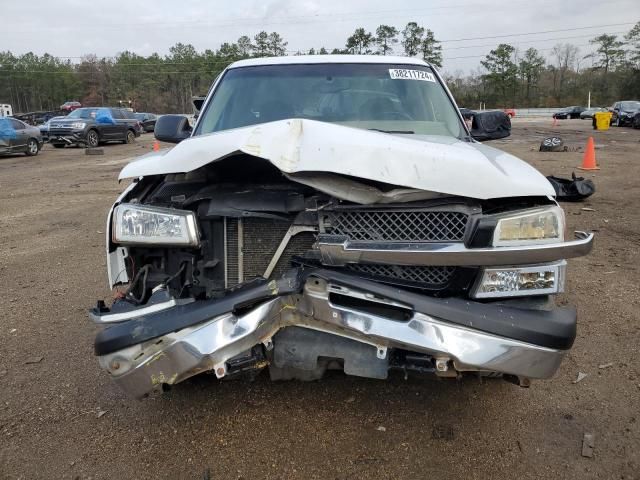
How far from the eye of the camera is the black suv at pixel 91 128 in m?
22.4

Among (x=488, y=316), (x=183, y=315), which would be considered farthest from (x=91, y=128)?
(x=488, y=316)

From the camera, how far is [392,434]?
262 cm

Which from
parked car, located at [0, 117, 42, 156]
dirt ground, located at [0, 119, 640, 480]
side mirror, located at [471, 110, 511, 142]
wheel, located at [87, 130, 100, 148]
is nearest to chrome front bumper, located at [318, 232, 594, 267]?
dirt ground, located at [0, 119, 640, 480]

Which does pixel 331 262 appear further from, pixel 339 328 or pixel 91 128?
pixel 91 128

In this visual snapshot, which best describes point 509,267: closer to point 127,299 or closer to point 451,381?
point 451,381

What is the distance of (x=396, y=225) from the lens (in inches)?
91.1

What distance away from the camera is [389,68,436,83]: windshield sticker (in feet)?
12.6

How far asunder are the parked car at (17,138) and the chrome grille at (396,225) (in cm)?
1973

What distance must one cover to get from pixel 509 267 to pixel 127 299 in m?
1.74

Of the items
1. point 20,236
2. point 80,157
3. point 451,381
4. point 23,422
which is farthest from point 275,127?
point 80,157

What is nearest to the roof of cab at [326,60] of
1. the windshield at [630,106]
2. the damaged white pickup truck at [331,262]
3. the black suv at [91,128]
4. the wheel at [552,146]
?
the damaged white pickup truck at [331,262]

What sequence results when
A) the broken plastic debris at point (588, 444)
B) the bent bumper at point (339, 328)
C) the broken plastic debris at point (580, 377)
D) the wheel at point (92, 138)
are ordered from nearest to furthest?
the bent bumper at point (339, 328) → the broken plastic debris at point (588, 444) → the broken plastic debris at point (580, 377) → the wheel at point (92, 138)

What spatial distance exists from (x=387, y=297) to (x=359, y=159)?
0.59 m

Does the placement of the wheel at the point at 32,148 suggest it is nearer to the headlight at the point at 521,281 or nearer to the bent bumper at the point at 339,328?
the bent bumper at the point at 339,328
